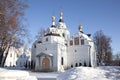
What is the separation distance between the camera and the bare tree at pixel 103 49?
41.4 m

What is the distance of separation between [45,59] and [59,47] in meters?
3.66

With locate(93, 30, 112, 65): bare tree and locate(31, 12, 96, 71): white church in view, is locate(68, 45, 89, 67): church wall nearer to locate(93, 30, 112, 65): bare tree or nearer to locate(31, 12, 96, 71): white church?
locate(31, 12, 96, 71): white church

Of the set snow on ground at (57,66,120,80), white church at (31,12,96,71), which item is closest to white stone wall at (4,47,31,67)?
white church at (31,12,96,71)

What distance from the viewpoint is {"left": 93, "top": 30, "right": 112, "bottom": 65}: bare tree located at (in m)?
41.4

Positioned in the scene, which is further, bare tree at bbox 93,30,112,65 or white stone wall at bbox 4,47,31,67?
white stone wall at bbox 4,47,31,67

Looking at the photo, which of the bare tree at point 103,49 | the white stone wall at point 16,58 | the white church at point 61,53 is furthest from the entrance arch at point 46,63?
the white stone wall at point 16,58

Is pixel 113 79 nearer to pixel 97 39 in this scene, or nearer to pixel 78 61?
pixel 78 61

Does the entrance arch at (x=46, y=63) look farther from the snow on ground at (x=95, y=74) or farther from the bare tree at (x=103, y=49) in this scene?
the snow on ground at (x=95, y=74)

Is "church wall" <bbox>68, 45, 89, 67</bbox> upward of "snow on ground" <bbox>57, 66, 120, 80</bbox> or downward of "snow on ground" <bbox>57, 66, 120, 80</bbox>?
upward

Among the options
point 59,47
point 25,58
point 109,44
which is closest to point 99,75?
point 59,47

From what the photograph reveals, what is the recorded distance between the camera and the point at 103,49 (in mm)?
41562

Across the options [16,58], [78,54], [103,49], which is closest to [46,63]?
[78,54]

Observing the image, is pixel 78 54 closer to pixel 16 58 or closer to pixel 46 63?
pixel 46 63

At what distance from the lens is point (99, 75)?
1066 centimetres
